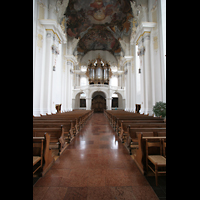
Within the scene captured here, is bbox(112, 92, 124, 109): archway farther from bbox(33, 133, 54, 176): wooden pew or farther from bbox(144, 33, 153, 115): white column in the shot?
bbox(33, 133, 54, 176): wooden pew

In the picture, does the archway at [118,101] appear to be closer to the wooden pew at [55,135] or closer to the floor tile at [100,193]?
the wooden pew at [55,135]

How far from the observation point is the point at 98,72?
80.5 feet

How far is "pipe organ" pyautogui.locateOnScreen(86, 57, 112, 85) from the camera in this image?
24.4 meters

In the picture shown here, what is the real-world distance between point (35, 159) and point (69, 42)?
17424 mm

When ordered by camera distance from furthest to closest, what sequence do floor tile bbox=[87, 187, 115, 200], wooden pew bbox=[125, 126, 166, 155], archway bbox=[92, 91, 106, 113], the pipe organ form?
archway bbox=[92, 91, 106, 113]
the pipe organ
wooden pew bbox=[125, 126, 166, 155]
floor tile bbox=[87, 187, 115, 200]

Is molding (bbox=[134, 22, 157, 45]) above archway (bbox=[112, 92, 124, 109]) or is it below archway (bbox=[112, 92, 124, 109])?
above

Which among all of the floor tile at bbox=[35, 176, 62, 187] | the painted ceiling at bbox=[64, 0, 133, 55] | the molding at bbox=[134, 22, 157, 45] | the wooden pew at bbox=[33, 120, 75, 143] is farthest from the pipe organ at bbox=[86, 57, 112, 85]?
the floor tile at bbox=[35, 176, 62, 187]

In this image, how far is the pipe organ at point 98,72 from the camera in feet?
80.1

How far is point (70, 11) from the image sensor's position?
581 inches

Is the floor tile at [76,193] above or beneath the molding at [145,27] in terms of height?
beneath

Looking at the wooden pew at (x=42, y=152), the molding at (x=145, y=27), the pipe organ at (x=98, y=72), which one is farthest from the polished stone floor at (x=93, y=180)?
the pipe organ at (x=98, y=72)
